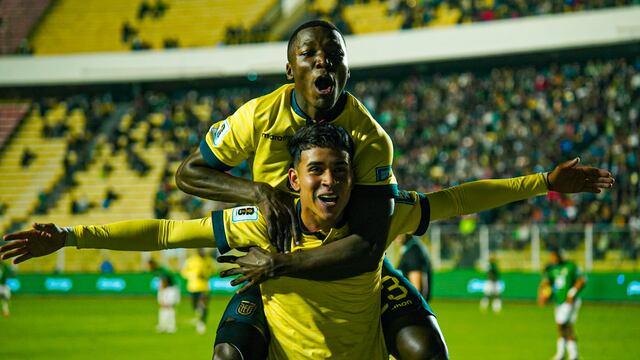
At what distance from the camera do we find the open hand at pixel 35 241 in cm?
591

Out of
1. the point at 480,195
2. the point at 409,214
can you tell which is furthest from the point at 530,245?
the point at 409,214

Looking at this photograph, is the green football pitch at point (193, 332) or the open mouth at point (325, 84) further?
the green football pitch at point (193, 332)

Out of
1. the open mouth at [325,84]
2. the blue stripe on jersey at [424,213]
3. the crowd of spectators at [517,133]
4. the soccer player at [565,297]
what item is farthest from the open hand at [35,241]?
the crowd of spectators at [517,133]

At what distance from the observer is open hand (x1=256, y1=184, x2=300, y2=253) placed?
235 inches

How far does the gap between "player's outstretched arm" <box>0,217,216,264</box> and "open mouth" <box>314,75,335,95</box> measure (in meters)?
1.08

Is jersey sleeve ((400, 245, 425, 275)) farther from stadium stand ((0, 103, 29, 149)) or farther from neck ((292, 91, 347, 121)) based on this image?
stadium stand ((0, 103, 29, 149))

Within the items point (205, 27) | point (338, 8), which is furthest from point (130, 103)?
point (338, 8)

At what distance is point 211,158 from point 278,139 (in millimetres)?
551

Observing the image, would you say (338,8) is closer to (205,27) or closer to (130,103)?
(205,27)

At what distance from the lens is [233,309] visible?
250 inches

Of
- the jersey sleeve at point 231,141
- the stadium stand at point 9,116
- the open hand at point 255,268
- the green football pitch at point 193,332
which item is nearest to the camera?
the open hand at point 255,268

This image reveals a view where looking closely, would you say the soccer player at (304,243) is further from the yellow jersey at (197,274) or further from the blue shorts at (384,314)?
the yellow jersey at (197,274)

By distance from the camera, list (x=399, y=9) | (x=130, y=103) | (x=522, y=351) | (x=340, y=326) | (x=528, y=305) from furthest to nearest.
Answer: (x=130, y=103) → (x=399, y=9) → (x=528, y=305) → (x=522, y=351) → (x=340, y=326)

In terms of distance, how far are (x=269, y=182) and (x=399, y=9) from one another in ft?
109
